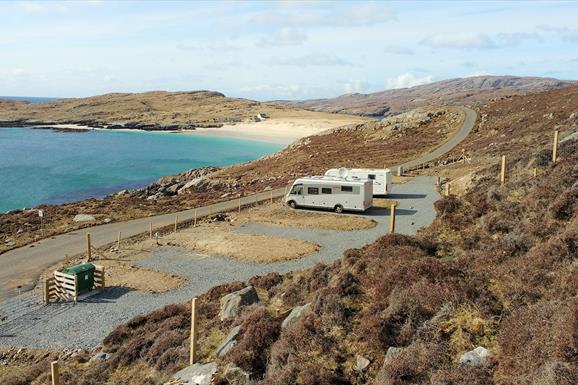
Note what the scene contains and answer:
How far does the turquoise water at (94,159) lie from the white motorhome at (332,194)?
3430 cm

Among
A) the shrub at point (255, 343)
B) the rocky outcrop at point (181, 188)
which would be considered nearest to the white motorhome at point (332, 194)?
the rocky outcrop at point (181, 188)

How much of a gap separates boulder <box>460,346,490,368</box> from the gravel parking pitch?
1182cm

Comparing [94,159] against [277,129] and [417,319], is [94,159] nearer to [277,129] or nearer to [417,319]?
[277,129]

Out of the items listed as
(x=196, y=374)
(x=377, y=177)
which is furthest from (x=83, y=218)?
(x=196, y=374)

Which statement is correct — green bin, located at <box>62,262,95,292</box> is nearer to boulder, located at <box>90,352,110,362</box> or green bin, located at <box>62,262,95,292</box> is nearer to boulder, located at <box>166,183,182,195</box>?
boulder, located at <box>90,352,110,362</box>

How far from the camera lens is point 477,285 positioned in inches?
417

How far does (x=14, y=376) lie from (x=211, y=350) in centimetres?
512

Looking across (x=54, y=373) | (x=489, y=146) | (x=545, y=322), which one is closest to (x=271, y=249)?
(x=54, y=373)

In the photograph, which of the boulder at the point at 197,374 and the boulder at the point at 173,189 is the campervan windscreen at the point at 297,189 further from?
the boulder at the point at 173,189

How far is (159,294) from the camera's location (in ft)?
64.1

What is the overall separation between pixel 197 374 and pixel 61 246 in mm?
20690

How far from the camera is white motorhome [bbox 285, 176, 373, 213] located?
30214 mm

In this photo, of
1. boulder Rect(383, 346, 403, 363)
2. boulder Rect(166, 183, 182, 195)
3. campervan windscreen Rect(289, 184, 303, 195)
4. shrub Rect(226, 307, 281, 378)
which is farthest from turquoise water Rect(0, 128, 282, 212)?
boulder Rect(383, 346, 403, 363)

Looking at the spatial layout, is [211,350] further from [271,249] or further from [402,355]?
[271,249]
